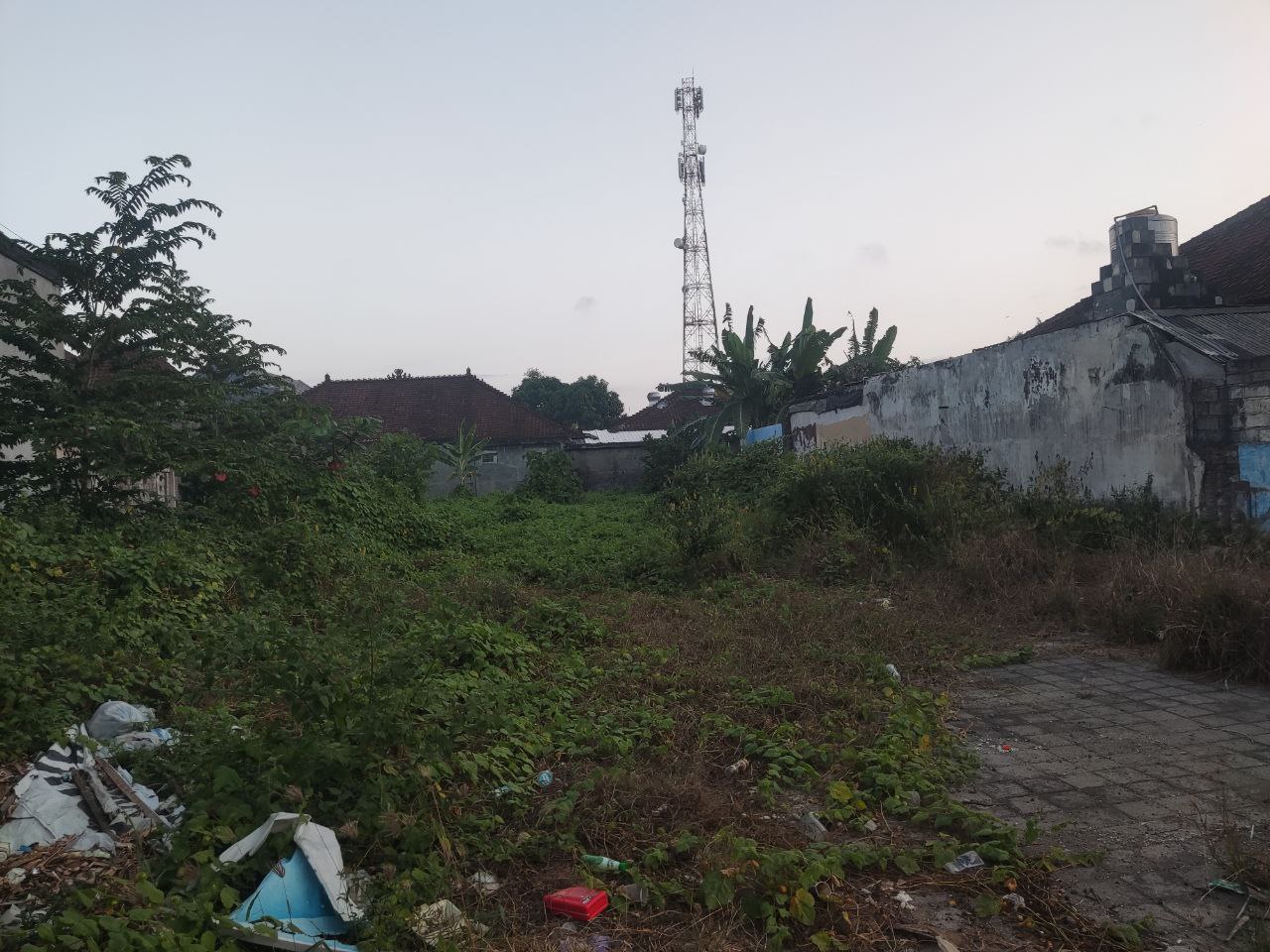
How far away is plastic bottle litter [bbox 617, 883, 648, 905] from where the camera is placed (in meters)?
2.90

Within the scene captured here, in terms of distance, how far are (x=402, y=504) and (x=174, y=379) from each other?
15.3 feet

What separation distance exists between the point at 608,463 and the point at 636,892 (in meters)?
24.0

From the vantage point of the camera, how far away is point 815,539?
31.3ft

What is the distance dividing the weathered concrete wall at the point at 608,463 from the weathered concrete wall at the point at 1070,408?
13857mm

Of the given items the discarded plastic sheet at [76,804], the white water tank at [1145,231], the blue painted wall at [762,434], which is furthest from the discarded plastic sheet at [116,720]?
the blue painted wall at [762,434]

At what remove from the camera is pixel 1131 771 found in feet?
13.0

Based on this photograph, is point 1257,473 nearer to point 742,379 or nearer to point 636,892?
point 636,892

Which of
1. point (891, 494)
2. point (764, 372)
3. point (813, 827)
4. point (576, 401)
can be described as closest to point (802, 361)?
point (764, 372)

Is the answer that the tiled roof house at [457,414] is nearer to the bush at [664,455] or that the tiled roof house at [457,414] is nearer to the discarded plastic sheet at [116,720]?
the bush at [664,455]

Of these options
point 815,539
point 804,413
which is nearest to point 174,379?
point 815,539

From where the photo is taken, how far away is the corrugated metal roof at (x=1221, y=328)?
8.11 metres

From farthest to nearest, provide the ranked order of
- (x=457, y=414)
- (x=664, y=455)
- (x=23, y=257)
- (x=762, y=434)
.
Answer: (x=457, y=414) → (x=664, y=455) → (x=762, y=434) → (x=23, y=257)

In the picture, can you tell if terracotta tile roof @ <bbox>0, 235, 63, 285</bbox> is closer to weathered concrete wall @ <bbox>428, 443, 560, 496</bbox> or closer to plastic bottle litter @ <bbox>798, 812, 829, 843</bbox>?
plastic bottle litter @ <bbox>798, 812, 829, 843</bbox>

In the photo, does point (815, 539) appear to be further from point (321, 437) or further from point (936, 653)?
point (321, 437)
